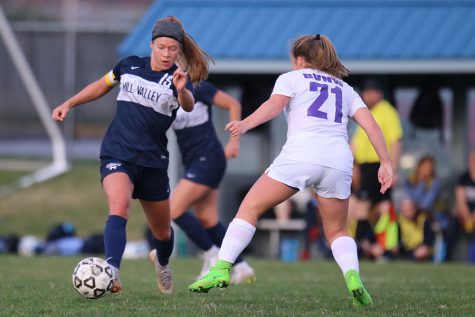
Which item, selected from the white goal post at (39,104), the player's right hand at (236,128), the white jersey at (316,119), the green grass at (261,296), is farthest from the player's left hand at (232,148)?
the white goal post at (39,104)

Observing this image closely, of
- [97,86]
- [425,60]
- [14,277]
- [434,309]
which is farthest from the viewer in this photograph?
[425,60]

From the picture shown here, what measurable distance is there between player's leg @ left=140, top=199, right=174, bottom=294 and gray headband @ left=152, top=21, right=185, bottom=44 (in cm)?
116

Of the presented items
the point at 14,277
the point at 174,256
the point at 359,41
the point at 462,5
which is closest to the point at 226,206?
the point at 174,256

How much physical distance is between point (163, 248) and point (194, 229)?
1881mm

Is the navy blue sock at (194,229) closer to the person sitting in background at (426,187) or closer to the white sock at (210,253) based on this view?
the white sock at (210,253)

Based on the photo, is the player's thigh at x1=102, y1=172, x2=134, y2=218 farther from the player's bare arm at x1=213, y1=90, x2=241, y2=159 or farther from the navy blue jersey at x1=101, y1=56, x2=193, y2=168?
the player's bare arm at x1=213, y1=90, x2=241, y2=159

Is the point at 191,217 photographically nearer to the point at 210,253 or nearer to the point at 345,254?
the point at 210,253

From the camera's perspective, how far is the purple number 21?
6566 millimetres

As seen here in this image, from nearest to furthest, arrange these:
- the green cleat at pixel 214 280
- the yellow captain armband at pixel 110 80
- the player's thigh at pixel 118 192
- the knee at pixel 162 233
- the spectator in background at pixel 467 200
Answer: the green cleat at pixel 214 280
the player's thigh at pixel 118 192
the yellow captain armband at pixel 110 80
the knee at pixel 162 233
the spectator in background at pixel 467 200

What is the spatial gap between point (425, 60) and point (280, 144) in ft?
9.33

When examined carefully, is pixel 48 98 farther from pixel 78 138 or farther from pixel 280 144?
pixel 280 144

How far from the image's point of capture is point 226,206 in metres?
16.4

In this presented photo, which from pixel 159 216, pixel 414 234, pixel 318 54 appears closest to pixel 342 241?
pixel 318 54

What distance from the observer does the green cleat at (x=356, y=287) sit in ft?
21.2
